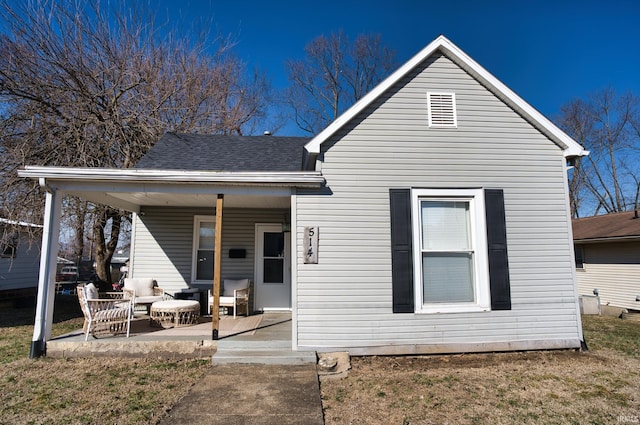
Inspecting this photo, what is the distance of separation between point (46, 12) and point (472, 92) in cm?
1187

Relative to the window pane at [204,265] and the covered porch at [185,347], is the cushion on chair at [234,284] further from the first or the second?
the covered porch at [185,347]

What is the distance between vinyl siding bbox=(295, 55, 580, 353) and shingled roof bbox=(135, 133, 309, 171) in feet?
7.22

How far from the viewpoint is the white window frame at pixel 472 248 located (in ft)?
19.5

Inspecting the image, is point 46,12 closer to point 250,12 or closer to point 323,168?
point 250,12

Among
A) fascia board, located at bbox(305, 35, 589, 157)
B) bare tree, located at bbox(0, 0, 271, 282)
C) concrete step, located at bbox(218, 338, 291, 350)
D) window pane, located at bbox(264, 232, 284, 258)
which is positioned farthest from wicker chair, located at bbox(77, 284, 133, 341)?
bare tree, located at bbox(0, 0, 271, 282)

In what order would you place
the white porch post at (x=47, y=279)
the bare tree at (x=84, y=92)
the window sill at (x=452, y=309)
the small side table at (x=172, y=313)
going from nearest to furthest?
the white porch post at (x=47, y=279)
the window sill at (x=452, y=309)
the small side table at (x=172, y=313)
the bare tree at (x=84, y=92)

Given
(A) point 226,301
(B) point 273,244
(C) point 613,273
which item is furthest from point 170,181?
(C) point 613,273

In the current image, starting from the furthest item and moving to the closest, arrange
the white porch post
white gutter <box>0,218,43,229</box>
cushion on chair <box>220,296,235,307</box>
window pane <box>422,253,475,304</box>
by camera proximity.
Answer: white gutter <box>0,218,43,229</box>, cushion on chair <box>220,296,235,307</box>, window pane <box>422,253,475,304</box>, the white porch post

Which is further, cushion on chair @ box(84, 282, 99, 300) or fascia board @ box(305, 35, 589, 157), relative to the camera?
fascia board @ box(305, 35, 589, 157)

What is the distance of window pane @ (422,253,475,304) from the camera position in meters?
6.05

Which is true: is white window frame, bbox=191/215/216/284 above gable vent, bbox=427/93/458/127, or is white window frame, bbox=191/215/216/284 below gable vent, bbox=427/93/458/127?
below

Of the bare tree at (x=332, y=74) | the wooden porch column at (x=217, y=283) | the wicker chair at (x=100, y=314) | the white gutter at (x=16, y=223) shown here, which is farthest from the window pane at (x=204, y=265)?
the bare tree at (x=332, y=74)

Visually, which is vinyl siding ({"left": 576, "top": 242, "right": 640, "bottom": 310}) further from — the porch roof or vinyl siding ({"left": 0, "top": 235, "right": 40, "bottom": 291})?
vinyl siding ({"left": 0, "top": 235, "right": 40, "bottom": 291})

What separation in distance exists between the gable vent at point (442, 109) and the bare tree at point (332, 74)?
48.3 ft
